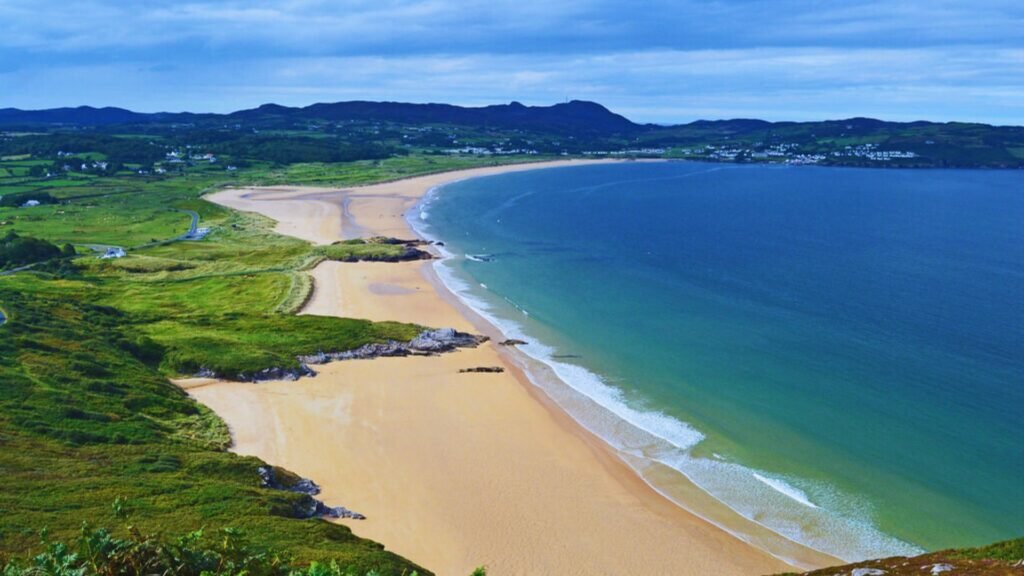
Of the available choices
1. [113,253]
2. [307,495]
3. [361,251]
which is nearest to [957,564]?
[307,495]

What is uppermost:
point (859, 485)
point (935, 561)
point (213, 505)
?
point (935, 561)

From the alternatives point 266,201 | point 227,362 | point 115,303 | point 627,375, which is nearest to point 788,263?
point 627,375

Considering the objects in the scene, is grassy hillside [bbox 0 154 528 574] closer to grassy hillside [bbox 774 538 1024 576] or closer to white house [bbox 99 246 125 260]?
white house [bbox 99 246 125 260]

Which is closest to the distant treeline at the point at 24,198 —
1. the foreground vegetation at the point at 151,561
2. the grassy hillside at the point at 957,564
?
the foreground vegetation at the point at 151,561

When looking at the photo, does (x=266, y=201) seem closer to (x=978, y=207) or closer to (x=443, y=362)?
(x=443, y=362)

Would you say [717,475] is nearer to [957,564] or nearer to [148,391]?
A: [957,564]

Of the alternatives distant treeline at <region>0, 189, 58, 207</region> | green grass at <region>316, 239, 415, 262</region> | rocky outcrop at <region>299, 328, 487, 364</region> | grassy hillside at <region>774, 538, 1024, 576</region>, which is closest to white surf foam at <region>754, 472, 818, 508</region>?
grassy hillside at <region>774, 538, 1024, 576</region>
